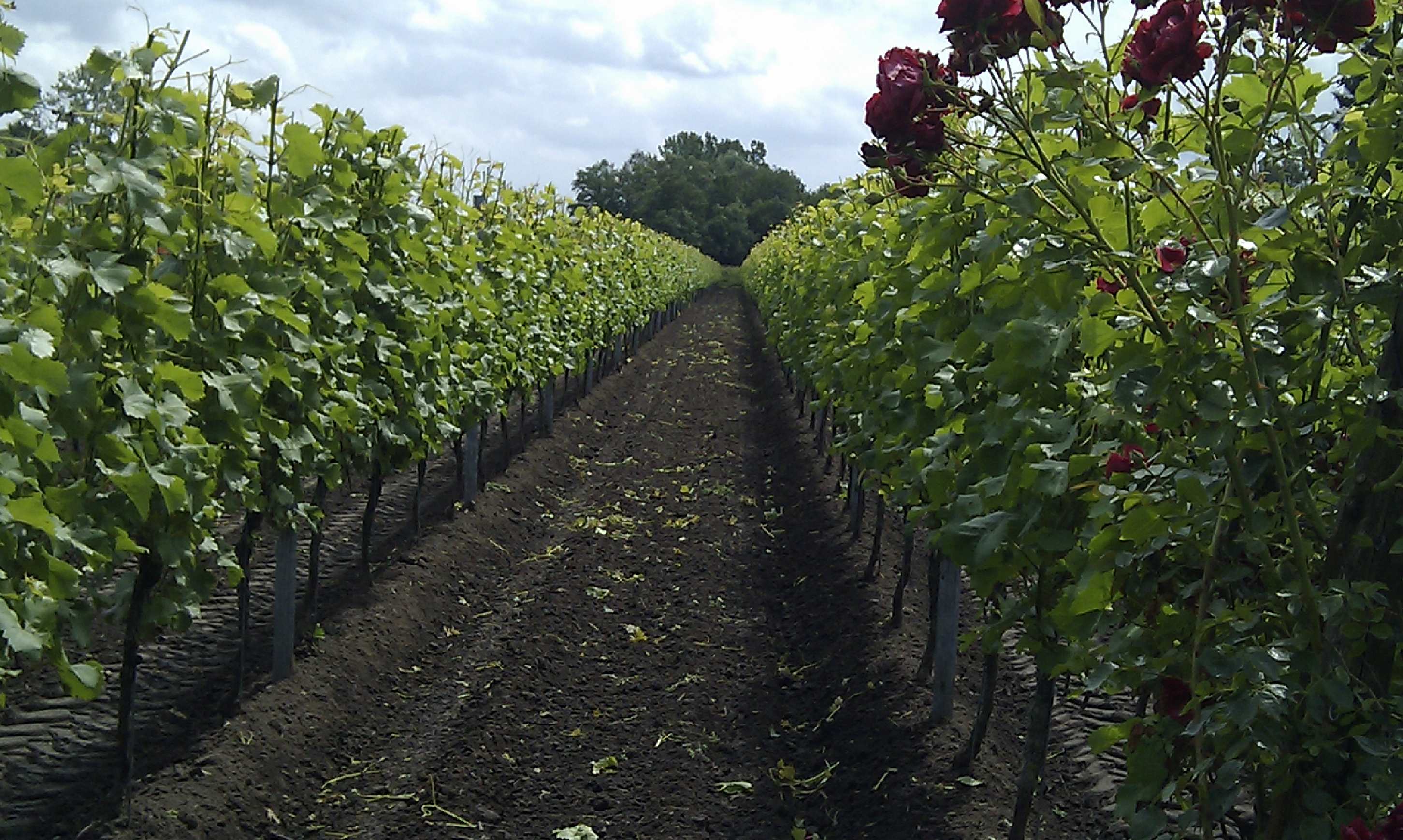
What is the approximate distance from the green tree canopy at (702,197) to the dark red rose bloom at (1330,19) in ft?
269

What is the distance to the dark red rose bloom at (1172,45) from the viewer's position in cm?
180

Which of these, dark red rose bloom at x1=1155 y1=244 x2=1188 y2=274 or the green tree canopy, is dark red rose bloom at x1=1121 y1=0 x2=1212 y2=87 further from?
the green tree canopy

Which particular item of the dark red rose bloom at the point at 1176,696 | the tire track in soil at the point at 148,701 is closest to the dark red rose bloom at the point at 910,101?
the dark red rose bloom at the point at 1176,696

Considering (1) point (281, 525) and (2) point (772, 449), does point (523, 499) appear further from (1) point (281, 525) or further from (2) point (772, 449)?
(1) point (281, 525)

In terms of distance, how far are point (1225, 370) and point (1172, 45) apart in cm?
53

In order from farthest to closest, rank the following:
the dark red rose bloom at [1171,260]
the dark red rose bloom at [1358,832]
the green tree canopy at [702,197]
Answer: the green tree canopy at [702,197]
the dark red rose bloom at [1171,260]
the dark red rose bloom at [1358,832]

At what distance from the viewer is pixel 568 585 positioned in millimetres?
7738

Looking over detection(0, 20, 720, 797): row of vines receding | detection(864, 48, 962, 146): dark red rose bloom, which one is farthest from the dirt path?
detection(864, 48, 962, 146): dark red rose bloom

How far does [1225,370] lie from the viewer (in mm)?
1902

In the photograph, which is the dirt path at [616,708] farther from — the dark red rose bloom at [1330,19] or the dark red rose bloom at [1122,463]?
the dark red rose bloom at [1330,19]

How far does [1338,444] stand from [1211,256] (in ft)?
1.22

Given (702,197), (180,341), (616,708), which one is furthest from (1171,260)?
(702,197)

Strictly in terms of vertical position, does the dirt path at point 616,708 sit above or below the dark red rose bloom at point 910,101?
below

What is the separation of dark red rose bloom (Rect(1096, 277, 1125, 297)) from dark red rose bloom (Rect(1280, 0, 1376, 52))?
528 millimetres
